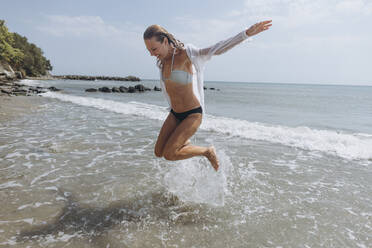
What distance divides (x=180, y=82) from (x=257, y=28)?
122 cm

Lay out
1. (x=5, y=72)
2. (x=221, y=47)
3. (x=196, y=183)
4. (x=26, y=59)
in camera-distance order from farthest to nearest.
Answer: (x=26, y=59)
(x=5, y=72)
(x=196, y=183)
(x=221, y=47)

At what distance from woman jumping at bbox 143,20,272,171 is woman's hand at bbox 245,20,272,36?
15cm

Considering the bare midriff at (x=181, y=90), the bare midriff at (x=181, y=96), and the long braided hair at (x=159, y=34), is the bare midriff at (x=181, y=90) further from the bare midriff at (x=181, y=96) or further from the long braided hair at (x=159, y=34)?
the long braided hair at (x=159, y=34)

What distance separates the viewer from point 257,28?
→ 3127 mm

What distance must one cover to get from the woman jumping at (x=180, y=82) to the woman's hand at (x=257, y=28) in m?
0.15

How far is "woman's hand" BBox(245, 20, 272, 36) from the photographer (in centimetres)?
312

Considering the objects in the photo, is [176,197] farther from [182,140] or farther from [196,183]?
[182,140]

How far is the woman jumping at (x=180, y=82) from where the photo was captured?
3.46 m

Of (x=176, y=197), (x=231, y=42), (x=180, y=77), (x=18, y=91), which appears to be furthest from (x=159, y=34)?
(x=18, y=91)

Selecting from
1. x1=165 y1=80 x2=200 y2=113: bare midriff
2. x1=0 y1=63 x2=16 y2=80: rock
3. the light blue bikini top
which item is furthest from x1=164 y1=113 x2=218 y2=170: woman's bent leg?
x1=0 y1=63 x2=16 y2=80: rock

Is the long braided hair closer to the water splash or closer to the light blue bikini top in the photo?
the light blue bikini top

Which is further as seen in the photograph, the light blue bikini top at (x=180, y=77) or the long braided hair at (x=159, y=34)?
the light blue bikini top at (x=180, y=77)

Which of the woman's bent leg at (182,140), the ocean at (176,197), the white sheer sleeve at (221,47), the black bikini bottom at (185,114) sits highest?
the white sheer sleeve at (221,47)

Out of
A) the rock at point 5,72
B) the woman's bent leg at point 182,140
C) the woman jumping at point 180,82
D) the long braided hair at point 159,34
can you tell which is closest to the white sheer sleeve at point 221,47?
the woman jumping at point 180,82
